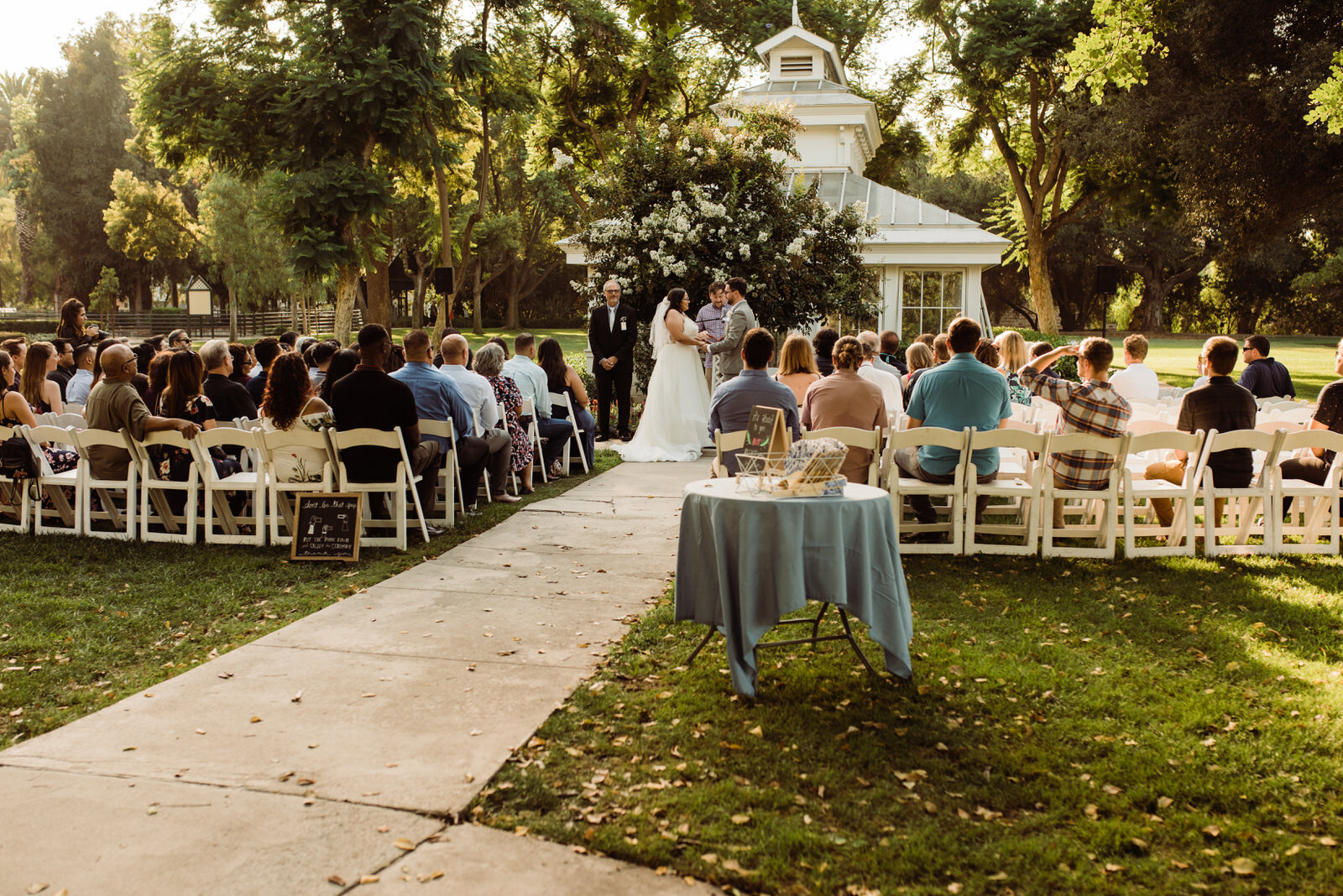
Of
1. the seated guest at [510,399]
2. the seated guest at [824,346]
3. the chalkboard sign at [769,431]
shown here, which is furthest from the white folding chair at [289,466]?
the seated guest at [824,346]

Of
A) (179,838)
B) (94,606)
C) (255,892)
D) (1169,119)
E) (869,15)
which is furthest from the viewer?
(869,15)

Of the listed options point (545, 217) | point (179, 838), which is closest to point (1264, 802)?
point (179, 838)

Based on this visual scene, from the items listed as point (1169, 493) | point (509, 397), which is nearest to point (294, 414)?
point (509, 397)

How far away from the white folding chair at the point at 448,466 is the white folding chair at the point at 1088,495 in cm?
465

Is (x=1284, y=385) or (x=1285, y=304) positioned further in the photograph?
(x=1285, y=304)

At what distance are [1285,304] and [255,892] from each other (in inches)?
2477

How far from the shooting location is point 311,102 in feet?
73.0

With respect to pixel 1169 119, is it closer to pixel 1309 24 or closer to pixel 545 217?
pixel 1309 24

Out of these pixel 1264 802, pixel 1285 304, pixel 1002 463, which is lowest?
pixel 1264 802

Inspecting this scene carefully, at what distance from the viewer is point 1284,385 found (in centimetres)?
1144

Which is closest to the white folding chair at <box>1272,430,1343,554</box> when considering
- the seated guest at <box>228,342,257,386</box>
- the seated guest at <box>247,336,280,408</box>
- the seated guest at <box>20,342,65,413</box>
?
the seated guest at <box>247,336,280,408</box>

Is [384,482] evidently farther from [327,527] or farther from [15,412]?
[15,412]

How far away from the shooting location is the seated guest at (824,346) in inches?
396

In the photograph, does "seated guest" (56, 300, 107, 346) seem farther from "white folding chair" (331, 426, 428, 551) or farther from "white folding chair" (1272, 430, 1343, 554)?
"white folding chair" (1272, 430, 1343, 554)
